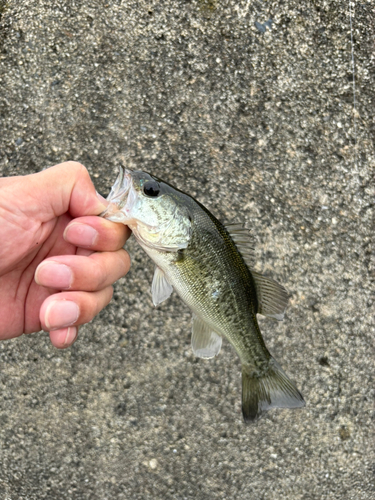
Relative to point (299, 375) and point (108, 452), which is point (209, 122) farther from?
point (108, 452)

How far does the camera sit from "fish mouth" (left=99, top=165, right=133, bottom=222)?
5.65ft

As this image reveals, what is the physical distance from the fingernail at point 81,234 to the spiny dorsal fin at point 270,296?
2.47 ft

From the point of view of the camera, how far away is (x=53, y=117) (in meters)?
2.61

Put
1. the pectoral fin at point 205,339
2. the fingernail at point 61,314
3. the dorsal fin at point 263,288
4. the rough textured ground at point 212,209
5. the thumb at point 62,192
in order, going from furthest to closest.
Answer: the rough textured ground at point 212,209 < the pectoral fin at point 205,339 < the dorsal fin at point 263,288 < the thumb at point 62,192 < the fingernail at point 61,314

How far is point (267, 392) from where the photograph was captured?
78.2 inches

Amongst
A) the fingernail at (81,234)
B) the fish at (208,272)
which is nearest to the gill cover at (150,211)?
the fish at (208,272)

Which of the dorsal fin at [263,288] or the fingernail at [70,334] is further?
the dorsal fin at [263,288]

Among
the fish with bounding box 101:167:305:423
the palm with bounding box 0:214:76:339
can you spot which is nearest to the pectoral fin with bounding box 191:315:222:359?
the fish with bounding box 101:167:305:423

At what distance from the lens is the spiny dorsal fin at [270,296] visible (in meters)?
1.91

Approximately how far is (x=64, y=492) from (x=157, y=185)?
2.07 meters

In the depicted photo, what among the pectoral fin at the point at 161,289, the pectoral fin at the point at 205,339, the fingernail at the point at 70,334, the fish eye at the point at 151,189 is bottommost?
the pectoral fin at the point at 205,339

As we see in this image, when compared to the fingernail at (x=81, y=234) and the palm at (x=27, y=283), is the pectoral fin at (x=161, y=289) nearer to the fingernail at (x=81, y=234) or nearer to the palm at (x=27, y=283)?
the fingernail at (x=81, y=234)

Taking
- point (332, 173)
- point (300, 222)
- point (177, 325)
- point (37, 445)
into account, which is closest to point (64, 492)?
point (37, 445)

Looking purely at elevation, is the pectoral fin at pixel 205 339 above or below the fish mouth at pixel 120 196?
below
